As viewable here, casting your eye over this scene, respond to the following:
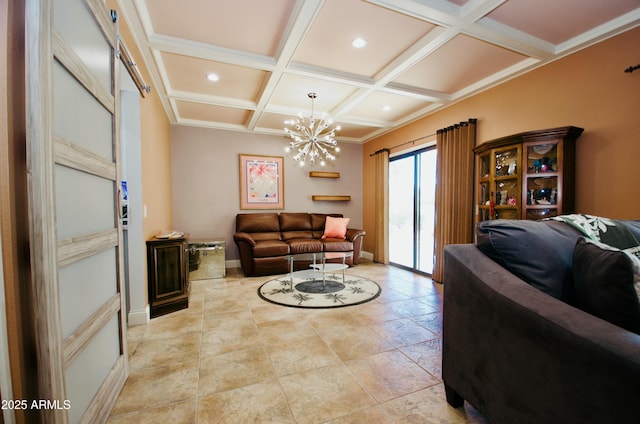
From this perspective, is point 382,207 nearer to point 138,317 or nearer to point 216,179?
point 216,179

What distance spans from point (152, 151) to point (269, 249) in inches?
85.1

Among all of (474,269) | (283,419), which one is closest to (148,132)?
(283,419)

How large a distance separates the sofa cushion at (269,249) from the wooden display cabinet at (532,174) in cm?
302

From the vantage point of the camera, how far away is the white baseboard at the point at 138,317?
248cm

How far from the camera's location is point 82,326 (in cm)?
119

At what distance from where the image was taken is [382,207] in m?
5.24

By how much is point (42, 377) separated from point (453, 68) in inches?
154

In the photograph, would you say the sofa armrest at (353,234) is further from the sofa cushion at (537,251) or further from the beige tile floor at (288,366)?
the sofa cushion at (537,251)

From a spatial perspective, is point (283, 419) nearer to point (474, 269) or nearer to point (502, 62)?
point (474, 269)

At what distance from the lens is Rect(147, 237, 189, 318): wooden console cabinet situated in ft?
8.86

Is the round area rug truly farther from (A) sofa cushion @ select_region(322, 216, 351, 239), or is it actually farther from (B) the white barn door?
(B) the white barn door

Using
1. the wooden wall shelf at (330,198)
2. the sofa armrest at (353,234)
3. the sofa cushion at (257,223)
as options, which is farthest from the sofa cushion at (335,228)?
the sofa cushion at (257,223)

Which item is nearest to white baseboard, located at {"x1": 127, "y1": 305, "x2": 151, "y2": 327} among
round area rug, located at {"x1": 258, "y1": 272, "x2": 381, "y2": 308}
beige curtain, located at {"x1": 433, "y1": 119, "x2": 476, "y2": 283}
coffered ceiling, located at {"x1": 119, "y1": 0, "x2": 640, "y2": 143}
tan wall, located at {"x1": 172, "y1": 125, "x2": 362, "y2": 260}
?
round area rug, located at {"x1": 258, "y1": 272, "x2": 381, "y2": 308}

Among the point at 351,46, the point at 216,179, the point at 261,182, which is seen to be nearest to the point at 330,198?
the point at 261,182
